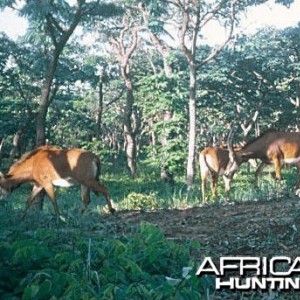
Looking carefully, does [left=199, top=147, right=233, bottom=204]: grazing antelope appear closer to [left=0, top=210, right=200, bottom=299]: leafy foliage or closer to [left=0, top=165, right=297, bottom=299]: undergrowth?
[left=0, top=165, right=297, bottom=299]: undergrowth

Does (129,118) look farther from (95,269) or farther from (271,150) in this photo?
(95,269)

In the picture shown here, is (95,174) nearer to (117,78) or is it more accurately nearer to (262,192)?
(262,192)

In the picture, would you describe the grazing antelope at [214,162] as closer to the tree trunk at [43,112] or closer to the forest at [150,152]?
the forest at [150,152]

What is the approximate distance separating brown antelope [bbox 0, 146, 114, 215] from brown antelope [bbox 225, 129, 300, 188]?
14.1 feet

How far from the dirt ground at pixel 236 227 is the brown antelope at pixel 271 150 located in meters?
4.99

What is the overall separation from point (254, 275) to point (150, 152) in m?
15.6

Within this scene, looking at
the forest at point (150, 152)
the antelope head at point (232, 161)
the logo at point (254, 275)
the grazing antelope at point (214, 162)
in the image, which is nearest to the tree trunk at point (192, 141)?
the forest at point (150, 152)

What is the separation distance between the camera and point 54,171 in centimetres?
1105

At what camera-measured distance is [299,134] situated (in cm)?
1466

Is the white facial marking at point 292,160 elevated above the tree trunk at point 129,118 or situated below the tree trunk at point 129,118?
below

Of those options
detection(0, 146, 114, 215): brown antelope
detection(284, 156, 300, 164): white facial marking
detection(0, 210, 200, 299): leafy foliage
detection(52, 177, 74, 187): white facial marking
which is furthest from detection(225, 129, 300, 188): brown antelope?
detection(0, 210, 200, 299): leafy foliage

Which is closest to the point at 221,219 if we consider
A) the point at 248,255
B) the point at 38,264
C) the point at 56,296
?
the point at 248,255

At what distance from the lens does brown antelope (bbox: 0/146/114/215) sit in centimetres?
1101

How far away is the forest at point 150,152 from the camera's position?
13.1 ft
